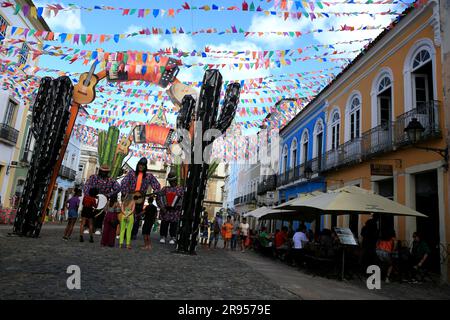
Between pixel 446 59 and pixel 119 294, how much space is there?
233 inches

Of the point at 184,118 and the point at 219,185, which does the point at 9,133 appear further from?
the point at 219,185

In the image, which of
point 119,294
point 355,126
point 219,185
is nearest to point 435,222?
point 355,126

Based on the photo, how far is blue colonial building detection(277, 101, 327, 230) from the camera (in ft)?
55.7

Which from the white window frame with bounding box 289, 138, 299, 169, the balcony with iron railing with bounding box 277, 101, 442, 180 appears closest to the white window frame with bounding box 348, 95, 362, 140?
the balcony with iron railing with bounding box 277, 101, 442, 180

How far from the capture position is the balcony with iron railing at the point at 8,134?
18.2 meters

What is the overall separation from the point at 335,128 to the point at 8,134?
17706 mm

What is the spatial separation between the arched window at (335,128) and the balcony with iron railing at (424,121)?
5.08 metres

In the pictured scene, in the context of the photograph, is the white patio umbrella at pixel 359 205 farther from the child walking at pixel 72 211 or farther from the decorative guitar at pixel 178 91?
the decorative guitar at pixel 178 91

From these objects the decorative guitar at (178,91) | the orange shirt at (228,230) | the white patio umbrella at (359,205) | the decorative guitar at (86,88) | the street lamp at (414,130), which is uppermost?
the decorative guitar at (178,91)

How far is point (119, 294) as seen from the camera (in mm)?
3459

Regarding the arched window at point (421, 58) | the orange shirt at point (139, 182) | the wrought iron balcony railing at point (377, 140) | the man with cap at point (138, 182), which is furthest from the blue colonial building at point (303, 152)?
the orange shirt at point (139, 182)

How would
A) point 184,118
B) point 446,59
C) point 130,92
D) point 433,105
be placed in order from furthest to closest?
point 130,92 → point 184,118 → point 433,105 → point 446,59

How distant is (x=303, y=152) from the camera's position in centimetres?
2011

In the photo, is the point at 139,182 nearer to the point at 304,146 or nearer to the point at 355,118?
the point at 355,118
